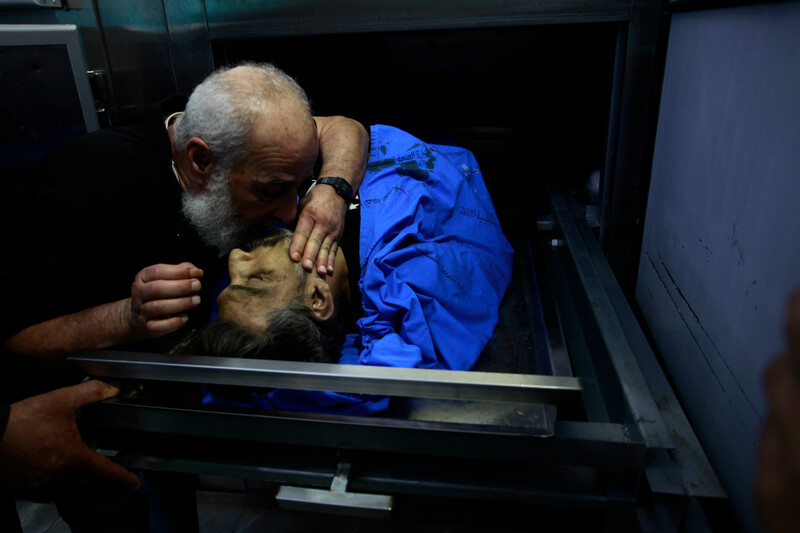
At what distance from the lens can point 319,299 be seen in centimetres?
126

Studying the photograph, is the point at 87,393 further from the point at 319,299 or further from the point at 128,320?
the point at 319,299

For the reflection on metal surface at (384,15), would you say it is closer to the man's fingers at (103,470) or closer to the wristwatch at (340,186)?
the wristwatch at (340,186)

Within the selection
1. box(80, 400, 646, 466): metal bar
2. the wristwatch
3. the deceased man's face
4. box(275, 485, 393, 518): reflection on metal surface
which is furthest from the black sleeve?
the wristwatch

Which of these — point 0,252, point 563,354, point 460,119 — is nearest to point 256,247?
point 0,252

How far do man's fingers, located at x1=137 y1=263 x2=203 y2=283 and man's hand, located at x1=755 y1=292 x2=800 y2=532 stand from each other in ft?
3.10

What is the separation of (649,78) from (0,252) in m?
1.79

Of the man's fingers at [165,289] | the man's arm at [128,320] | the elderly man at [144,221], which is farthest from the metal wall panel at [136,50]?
the man's fingers at [165,289]

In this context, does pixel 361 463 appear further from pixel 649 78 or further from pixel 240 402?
pixel 649 78

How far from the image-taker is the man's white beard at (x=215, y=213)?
1.28m

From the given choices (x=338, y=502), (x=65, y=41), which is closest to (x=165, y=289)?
(x=338, y=502)

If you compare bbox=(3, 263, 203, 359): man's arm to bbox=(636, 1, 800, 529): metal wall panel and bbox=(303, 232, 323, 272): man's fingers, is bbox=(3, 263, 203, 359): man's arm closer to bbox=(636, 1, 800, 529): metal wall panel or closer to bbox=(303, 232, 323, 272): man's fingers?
bbox=(303, 232, 323, 272): man's fingers

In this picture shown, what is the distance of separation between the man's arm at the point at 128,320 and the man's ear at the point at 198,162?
34cm

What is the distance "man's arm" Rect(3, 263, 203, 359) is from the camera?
0.99m

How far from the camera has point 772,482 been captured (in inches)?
12.5
